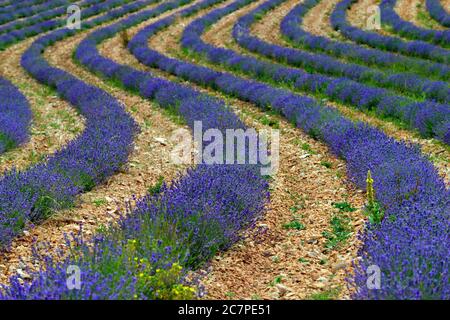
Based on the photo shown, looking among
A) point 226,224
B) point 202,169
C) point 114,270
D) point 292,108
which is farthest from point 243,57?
point 114,270

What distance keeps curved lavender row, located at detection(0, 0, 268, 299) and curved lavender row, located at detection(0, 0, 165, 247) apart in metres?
0.81

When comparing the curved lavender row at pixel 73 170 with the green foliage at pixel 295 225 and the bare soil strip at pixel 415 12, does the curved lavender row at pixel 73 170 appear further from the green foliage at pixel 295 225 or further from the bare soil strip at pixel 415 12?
the bare soil strip at pixel 415 12

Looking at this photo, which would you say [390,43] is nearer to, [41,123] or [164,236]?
[41,123]

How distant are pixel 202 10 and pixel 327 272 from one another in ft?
63.8

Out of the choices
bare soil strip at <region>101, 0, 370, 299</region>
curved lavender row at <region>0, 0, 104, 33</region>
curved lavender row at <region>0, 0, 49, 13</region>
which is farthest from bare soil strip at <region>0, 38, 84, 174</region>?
curved lavender row at <region>0, 0, 49, 13</region>

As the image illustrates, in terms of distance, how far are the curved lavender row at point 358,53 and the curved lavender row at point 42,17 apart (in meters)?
9.23

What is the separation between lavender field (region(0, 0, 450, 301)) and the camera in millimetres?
4035

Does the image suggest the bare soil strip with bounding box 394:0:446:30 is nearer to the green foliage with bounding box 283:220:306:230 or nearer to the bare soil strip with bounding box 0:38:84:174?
the bare soil strip with bounding box 0:38:84:174

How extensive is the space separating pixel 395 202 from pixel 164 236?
1.88m

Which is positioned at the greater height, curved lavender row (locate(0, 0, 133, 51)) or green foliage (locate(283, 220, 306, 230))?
green foliage (locate(283, 220, 306, 230))

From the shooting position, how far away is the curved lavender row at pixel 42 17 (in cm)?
2190

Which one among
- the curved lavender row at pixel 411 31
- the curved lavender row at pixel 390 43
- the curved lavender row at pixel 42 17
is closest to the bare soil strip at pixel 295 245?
the curved lavender row at pixel 390 43

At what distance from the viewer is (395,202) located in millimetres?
5129

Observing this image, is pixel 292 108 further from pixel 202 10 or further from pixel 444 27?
pixel 202 10
